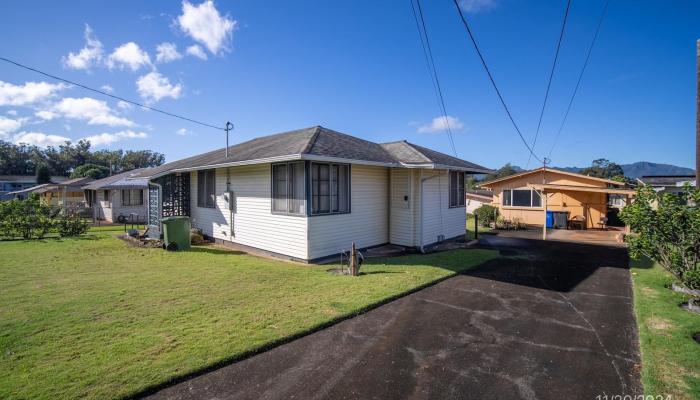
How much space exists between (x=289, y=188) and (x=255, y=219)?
222 centimetres

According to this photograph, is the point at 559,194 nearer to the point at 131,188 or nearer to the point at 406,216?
the point at 406,216

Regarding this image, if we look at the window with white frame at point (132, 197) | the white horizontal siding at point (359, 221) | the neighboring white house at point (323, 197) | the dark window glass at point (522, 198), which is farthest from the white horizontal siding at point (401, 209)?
the window with white frame at point (132, 197)

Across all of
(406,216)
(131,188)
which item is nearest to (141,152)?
(131,188)

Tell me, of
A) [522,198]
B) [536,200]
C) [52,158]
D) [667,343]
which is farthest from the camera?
[52,158]

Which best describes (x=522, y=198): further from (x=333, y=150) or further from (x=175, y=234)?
(x=175, y=234)

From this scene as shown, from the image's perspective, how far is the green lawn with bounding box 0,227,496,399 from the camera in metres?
3.64

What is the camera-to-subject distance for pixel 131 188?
22172 millimetres

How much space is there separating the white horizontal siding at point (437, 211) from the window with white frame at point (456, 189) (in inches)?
13.5

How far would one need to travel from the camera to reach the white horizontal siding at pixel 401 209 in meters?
11.2

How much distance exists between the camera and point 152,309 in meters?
5.58

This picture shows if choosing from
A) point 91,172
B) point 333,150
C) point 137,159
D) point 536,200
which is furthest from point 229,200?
point 137,159

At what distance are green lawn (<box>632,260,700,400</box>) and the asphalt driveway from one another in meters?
0.16

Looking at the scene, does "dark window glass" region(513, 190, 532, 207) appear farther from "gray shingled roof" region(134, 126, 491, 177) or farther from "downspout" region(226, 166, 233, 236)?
"downspout" region(226, 166, 233, 236)

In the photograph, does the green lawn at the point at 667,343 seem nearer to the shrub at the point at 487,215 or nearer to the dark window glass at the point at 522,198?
the shrub at the point at 487,215
